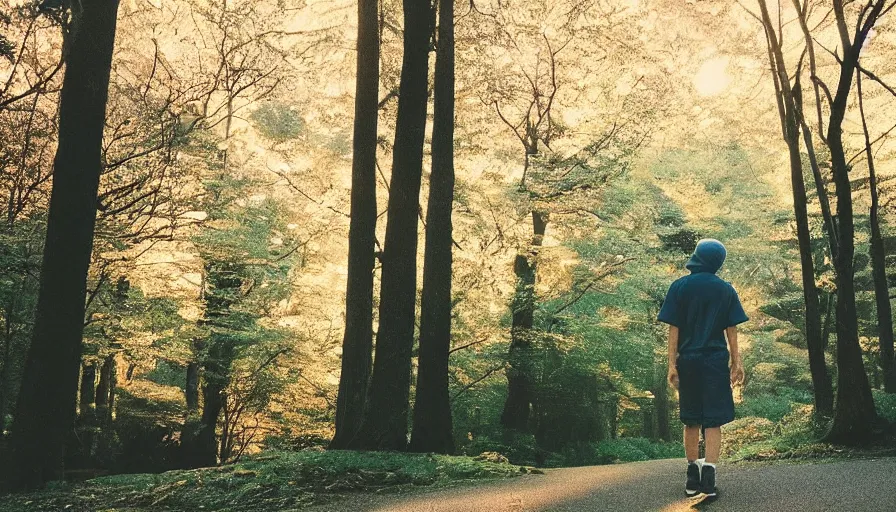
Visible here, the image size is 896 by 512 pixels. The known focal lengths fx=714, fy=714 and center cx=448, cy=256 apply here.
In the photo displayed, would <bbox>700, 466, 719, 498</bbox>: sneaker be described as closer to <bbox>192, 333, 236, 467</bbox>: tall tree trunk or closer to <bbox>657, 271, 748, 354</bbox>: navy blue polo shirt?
<bbox>657, 271, 748, 354</bbox>: navy blue polo shirt

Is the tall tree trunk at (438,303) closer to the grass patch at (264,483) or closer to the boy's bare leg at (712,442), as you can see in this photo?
the grass patch at (264,483)

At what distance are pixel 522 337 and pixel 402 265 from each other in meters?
7.80

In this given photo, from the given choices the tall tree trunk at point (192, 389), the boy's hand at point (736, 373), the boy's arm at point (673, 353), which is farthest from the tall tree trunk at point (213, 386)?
the boy's hand at point (736, 373)

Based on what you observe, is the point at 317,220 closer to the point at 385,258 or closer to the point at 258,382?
the point at 258,382

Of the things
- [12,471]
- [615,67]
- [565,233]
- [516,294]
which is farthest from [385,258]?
[615,67]

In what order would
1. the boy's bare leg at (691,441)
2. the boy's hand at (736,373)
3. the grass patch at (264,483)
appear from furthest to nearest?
the grass patch at (264,483) → the boy's bare leg at (691,441) → the boy's hand at (736,373)

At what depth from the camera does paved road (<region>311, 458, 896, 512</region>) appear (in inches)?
188

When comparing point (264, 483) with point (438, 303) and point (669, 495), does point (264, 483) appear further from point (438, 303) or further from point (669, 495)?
point (438, 303)

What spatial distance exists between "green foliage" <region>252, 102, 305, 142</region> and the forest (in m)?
0.07

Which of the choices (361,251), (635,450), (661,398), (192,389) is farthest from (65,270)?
(661,398)

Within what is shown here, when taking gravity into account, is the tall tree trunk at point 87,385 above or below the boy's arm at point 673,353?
below

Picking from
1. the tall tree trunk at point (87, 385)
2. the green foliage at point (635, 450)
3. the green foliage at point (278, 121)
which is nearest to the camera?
the tall tree trunk at point (87, 385)

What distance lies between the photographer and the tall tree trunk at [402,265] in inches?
369

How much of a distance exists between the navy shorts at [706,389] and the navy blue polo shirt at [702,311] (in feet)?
0.25
